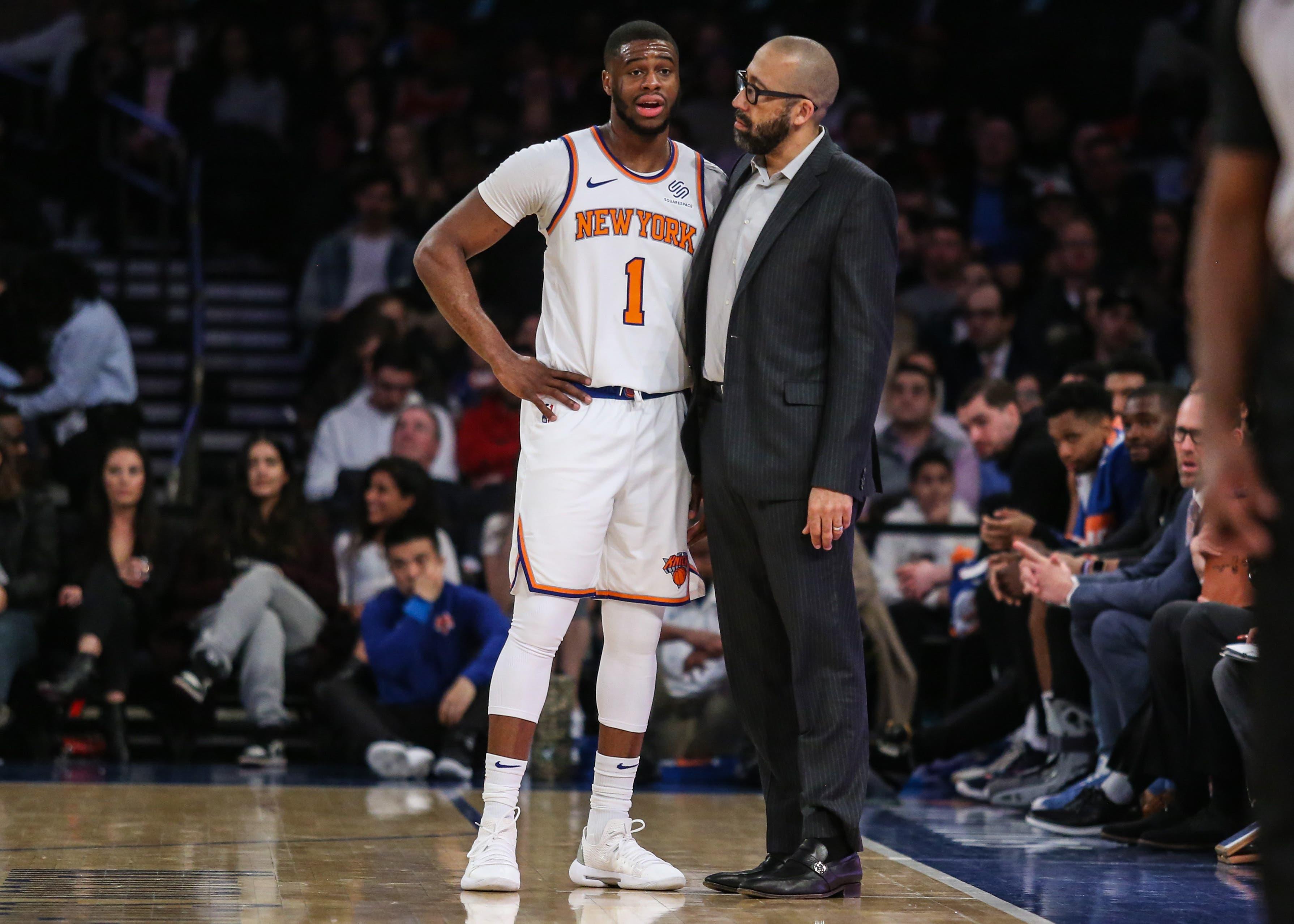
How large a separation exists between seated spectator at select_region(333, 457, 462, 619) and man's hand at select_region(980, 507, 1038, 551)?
2.36 m

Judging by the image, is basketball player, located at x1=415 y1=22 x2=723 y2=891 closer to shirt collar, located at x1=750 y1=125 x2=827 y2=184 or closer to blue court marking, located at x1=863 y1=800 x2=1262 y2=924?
shirt collar, located at x1=750 y1=125 x2=827 y2=184

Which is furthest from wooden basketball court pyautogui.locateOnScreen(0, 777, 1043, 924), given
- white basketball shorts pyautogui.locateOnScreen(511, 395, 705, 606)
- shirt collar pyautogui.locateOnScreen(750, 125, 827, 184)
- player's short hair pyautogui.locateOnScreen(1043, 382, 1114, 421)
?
player's short hair pyautogui.locateOnScreen(1043, 382, 1114, 421)

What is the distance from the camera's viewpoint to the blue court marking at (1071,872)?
12.1 ft

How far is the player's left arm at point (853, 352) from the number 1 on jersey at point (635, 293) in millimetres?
458

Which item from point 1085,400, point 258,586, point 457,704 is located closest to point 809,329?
point 1085,400

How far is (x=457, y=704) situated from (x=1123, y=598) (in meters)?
2.84

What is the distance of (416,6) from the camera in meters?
13.4

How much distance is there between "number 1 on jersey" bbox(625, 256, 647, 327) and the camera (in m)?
3.91

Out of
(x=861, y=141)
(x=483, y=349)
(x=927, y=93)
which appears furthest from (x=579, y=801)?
(x=927, y=93)

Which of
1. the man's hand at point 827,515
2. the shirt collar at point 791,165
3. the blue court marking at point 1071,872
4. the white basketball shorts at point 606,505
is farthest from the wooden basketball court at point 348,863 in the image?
the shirt collar at point 791,165

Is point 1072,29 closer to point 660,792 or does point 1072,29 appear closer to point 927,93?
point 927,93

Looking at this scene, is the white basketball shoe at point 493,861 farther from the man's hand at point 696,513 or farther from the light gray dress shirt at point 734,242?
the light gray dress shirt at point 734,242

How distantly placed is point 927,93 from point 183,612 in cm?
714

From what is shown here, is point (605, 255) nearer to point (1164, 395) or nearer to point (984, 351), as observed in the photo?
point (1164, 395)
